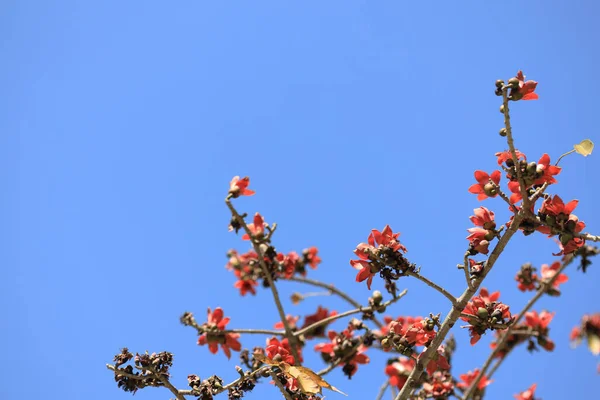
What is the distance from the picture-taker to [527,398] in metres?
4.70

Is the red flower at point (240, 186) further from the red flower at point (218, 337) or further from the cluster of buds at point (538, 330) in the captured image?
the cluster of buds at point (538, 330)

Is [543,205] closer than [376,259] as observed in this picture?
Yes

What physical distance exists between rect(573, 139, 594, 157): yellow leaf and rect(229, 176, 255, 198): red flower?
2297mm

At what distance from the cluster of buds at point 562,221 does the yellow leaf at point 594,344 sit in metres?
0.56

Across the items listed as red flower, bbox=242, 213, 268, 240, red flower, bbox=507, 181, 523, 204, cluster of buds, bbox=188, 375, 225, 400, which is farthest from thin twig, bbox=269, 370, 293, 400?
red flower, bbox=507, 181, 523, 204

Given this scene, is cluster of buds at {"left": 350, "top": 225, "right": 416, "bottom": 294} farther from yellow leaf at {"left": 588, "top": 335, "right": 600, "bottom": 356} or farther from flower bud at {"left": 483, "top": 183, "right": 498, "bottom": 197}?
yellow leaf at {"left": 588, "top": 335, "right": 600, "bottom": 356}

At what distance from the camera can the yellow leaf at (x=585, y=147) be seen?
3018mm

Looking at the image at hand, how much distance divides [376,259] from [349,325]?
51.7 inches

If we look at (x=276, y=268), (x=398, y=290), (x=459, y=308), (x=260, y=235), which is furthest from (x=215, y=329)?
(x=459, y=308)

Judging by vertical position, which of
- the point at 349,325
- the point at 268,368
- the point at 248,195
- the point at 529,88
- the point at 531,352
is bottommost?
the point at 268,368

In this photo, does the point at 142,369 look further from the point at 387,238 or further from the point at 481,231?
the point at 481,231

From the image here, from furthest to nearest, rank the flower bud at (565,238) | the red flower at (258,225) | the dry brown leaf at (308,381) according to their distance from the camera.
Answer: the red flower at (258,225) → the flower bud at (565,238) → the dry brown leaf at (308,381)

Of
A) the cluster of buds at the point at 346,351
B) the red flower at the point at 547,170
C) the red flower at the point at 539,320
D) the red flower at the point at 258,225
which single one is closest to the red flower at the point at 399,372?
the cluster of buds at the point at 346,351

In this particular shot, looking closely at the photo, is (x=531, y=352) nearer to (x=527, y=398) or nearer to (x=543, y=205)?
(x=527, y=398)
